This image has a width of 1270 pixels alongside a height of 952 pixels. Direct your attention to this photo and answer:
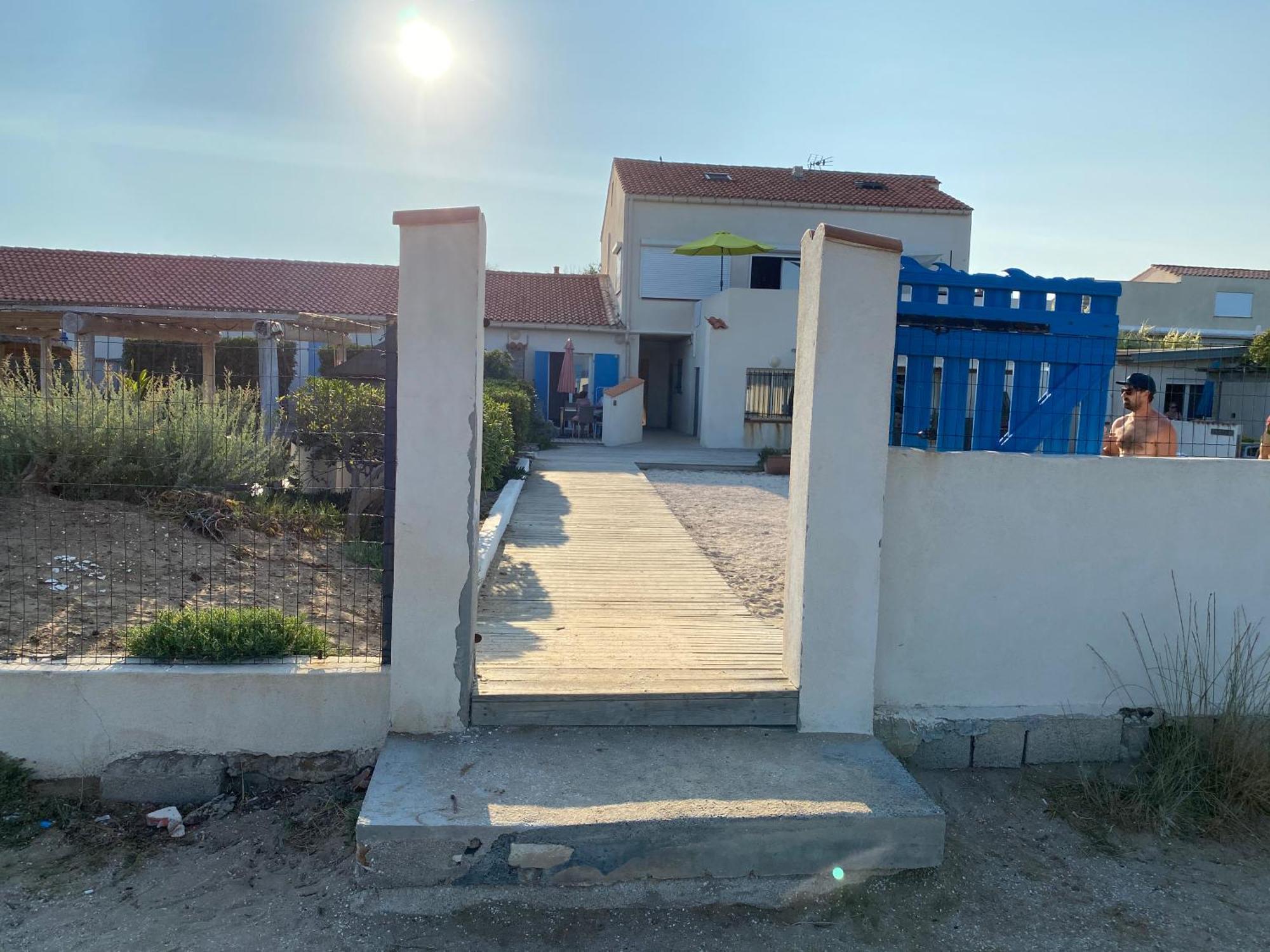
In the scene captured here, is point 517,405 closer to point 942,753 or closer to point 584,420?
point 584,420

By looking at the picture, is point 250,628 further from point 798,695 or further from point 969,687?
point 969,687

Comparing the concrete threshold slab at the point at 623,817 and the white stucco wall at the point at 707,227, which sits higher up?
the white stucco wall at the point at 707,227

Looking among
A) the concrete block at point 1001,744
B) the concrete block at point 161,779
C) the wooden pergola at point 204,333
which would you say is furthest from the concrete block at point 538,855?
the wooden pergola at point 204,333

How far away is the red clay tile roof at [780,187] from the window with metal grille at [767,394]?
20.4 feet

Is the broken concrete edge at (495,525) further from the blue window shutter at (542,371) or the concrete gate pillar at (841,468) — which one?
the blue window shutter at (542,371)

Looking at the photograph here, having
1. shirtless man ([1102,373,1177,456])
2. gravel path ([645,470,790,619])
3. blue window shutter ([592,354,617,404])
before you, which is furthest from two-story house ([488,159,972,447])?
shirtless man ([1102,373,1177,456])

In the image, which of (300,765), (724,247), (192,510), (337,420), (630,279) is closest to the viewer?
(300,765)

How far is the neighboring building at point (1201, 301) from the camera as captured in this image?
35.6 m

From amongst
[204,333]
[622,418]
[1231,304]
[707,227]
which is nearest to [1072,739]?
[204,333]

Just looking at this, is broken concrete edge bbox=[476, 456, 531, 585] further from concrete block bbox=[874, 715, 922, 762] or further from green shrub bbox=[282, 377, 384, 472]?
concrete block bbox=[874, 715, 922, 762]

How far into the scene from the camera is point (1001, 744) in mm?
4590

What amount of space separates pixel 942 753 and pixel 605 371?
72.1ft

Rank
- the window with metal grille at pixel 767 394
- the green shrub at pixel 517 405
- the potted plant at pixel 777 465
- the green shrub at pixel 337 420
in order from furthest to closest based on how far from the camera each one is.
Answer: the window with metal grille at pixel 767 394 < the potted plant at pixel 777 465 < the green shrub at pixel 517 405 < the green shrub at pixel 337 420

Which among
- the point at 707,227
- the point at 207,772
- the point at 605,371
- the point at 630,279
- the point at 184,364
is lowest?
the point at 207,772
